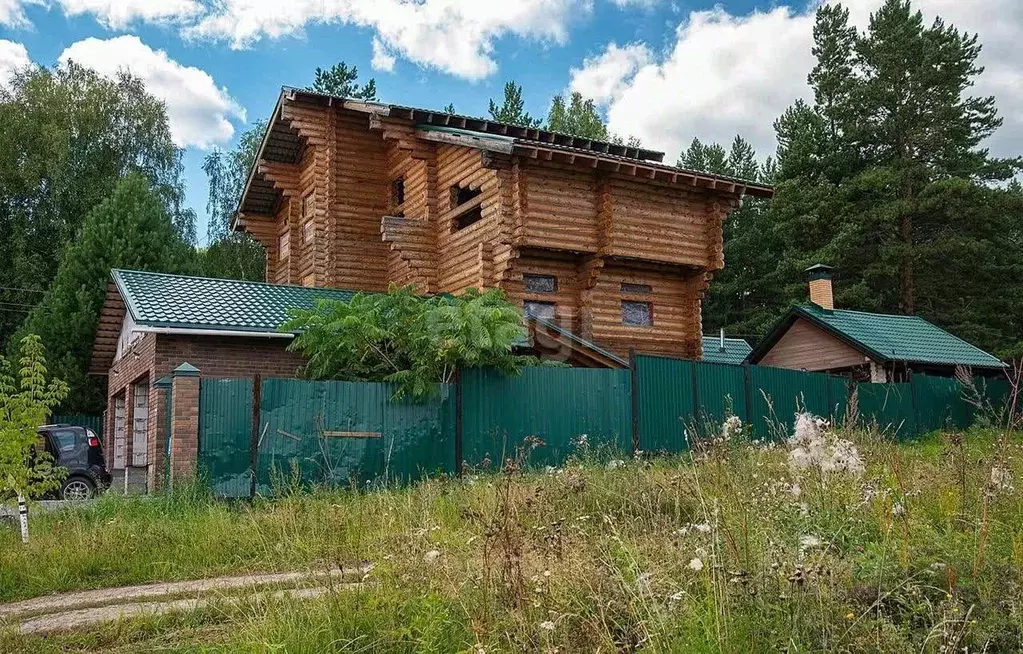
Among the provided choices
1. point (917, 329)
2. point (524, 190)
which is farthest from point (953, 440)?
point (917, 329)

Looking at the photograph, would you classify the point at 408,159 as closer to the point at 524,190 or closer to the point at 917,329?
the point at 524,190

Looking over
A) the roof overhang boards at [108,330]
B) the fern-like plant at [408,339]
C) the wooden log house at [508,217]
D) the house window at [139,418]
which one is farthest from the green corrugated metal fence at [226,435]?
the wooden log house at [508,217]

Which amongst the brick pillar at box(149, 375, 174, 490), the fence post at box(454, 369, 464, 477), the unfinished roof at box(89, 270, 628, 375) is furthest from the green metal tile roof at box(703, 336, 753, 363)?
the brick pillar at box(149, 375, 174, 490)

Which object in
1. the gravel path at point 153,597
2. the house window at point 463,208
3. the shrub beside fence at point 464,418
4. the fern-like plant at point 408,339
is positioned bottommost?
the gravel path at point 153,597

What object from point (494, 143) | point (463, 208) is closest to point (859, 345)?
point (463, 208)

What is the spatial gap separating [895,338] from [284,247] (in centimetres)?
1852

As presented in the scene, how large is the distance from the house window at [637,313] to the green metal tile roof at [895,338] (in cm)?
650

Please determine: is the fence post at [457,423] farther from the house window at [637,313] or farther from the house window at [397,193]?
the house window at [397,193]

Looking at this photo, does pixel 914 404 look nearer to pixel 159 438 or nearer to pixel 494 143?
pixel 494 143

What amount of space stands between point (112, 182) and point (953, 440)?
34907mm

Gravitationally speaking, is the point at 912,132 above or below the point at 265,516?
above

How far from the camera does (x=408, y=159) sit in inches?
884

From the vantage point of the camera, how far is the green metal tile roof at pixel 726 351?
97.2 ft

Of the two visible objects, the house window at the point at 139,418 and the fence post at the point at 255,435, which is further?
the house window at the point at 139,418
